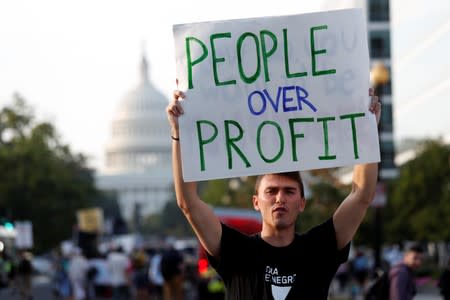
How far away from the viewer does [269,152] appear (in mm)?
6066

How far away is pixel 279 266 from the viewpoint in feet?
19.1

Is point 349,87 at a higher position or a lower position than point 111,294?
higher

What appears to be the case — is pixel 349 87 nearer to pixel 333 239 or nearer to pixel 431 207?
pixel 333 239

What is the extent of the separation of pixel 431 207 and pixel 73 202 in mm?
40879

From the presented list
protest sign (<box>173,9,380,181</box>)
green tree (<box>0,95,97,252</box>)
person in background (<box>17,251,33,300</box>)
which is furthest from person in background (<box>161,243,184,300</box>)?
green tree (<box>0,95,97,252</box>)

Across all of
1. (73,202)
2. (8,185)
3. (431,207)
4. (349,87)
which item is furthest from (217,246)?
(73,202)

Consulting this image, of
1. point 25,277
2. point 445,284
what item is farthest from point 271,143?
point 25,277

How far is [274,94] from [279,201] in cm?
55

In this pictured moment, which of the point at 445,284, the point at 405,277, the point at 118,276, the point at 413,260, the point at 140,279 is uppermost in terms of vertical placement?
the point at 413,260

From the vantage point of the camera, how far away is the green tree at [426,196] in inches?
1908

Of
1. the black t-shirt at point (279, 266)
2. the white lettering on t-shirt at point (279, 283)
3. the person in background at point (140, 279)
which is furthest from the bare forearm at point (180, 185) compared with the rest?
the person in background at point (140, 279)

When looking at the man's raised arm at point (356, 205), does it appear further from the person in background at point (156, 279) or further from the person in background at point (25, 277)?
the person in background at point (25, 277)

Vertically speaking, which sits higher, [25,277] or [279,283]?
[279,283]

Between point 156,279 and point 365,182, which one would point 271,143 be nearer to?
point 365,182
